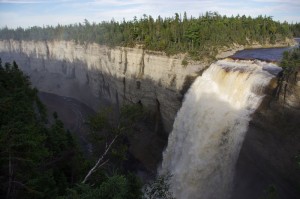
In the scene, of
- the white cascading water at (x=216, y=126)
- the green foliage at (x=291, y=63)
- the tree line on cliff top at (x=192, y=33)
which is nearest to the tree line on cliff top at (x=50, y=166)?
the white cascading water at (x=216, y=126)

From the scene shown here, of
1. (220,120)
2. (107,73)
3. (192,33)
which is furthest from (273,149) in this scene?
(107,73)

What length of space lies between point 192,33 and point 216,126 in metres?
21.2

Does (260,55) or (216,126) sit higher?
(260,55)

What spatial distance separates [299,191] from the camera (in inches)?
961

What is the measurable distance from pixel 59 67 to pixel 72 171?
214ft

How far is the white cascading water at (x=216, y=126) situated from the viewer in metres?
29.5

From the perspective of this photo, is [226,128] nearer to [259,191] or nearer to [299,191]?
[259,191]

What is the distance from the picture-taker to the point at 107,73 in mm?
61656

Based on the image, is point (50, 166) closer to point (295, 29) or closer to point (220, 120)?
point (220, 120)

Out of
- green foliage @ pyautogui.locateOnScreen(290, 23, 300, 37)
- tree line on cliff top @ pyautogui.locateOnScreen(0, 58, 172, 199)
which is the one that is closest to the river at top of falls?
tree line on cliff top @ pyautogui.locateOnScreen(0, 58, 172, 199)

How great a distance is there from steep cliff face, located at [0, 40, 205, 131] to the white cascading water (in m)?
4.52

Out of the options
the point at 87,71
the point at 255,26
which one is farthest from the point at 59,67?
the point at 255,26

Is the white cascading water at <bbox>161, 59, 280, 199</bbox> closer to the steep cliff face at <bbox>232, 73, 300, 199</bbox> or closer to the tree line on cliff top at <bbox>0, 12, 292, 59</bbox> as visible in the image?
the steep cliff face at <bbox>232, 73, 300, 199</bbox>

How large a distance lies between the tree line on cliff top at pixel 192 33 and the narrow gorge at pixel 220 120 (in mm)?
2303
